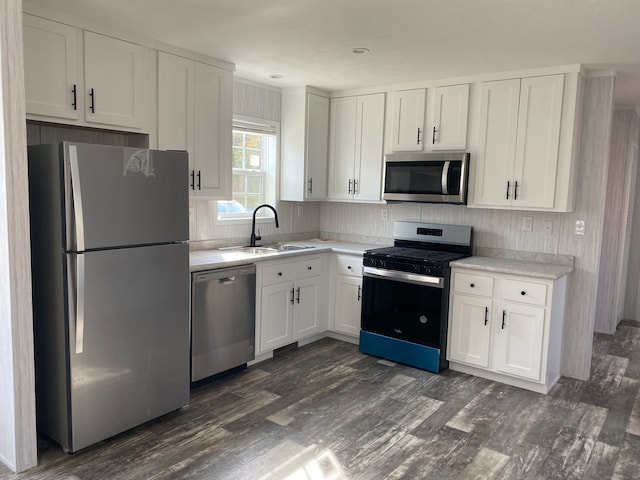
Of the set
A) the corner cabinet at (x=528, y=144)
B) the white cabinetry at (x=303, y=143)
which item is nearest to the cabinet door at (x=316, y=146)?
the white cabinetry at (x=303, y=143)

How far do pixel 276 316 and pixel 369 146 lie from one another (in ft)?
5.89

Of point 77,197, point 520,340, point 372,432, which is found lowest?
point 372,432

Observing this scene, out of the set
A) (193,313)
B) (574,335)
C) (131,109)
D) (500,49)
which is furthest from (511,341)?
(131,109)

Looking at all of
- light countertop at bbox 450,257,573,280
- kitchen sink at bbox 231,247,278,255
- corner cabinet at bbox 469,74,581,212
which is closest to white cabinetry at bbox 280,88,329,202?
kitchen sink at bbox 231,247,278,255

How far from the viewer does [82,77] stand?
9.50 ft

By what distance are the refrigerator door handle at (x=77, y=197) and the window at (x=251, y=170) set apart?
71.8 inches

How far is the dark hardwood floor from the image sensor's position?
99.0 inches

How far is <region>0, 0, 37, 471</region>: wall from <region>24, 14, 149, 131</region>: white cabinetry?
1.38 feet

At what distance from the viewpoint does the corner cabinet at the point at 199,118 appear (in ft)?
11.1

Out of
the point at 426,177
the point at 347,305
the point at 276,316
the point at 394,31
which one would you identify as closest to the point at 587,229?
the point at 426,177

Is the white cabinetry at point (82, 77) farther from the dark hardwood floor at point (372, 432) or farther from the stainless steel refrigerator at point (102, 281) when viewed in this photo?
the dark hardwood floor at point (372, 432)

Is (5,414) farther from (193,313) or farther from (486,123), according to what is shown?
(486,123)

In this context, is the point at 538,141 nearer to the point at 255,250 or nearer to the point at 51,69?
the point at 255,250

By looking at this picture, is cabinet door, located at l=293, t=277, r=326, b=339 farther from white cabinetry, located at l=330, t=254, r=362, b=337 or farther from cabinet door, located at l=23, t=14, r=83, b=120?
cabinet door, located at l=23, t=14, r=83, b=120
